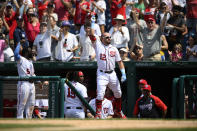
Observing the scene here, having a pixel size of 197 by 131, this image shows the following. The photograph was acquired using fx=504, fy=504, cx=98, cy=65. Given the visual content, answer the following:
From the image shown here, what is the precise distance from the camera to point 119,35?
12961mm

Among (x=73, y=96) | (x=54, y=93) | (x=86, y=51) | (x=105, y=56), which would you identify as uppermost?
(x=86, y=51)

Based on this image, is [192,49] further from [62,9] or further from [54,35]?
[62,9]

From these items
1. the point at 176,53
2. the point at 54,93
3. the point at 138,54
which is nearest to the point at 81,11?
the point at 138,54

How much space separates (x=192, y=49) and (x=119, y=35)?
189cm

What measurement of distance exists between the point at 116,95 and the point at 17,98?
2.14 meters

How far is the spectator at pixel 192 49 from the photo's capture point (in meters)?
12.7

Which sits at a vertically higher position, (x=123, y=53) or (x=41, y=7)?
(x=41, y=7)

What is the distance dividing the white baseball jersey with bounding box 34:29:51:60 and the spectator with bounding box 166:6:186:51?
317 centimetres

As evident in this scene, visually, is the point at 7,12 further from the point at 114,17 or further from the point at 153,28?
the point at 153,28

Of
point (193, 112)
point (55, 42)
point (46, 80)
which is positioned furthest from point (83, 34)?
point (193, 112)

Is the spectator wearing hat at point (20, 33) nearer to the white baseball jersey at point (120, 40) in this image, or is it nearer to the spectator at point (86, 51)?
the spectator at point (86, 51)

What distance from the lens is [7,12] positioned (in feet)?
45.6

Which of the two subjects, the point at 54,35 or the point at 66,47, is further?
the point at 54,35

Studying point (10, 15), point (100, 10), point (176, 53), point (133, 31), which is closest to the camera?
point (176, 53)
